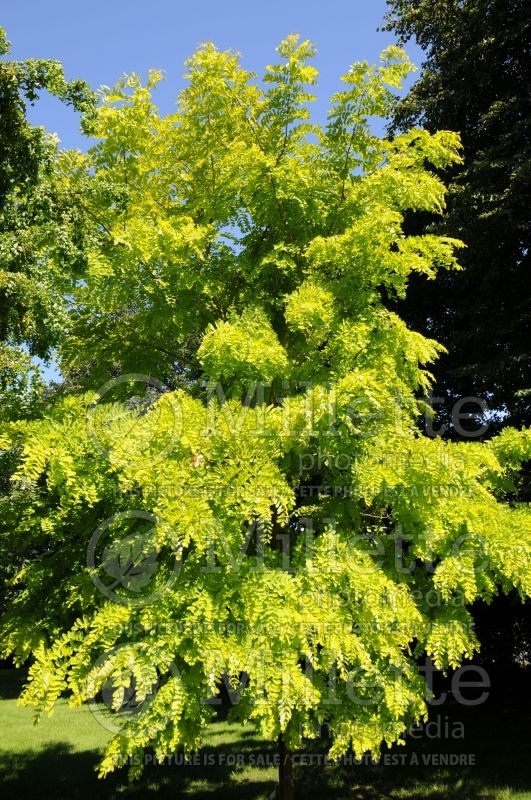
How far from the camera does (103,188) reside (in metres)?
6.35

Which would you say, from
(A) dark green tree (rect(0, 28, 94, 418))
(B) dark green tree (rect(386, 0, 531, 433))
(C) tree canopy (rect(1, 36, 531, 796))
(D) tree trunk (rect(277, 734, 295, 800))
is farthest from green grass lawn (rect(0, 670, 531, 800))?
(A) dark green tree (rect(0, 28, 94, 418))

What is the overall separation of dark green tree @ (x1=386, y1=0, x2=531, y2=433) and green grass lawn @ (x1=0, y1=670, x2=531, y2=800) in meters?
5.49

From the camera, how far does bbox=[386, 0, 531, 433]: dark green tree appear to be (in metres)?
9.86

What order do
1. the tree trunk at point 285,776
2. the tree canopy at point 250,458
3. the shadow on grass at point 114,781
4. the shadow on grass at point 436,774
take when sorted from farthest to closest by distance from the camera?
the shadow on grass at point 114,781 → the shadow on grass at point 436,774 → the tree trunk at point 285,776 → the tree canopy at point 250,458

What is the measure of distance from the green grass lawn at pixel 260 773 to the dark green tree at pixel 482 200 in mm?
5488

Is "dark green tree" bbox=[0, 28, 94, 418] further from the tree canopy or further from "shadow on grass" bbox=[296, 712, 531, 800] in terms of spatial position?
"shadow on grass" bbox=[296, 712, 531, 800]

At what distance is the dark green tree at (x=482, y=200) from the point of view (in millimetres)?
Result: 9859

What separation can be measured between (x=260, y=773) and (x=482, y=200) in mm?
9807

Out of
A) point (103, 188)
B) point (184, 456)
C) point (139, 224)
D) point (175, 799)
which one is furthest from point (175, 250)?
point (175, 799)

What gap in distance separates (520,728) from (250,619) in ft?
33.4

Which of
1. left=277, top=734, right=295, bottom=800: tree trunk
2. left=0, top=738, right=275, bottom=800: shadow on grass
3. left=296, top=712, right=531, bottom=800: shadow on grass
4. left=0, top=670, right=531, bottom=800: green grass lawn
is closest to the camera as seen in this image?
left=277, top=734, right=295, bottom=800: tree trunk

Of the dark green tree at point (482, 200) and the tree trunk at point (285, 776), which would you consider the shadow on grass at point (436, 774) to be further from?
the dark green tree at point (482, 200)

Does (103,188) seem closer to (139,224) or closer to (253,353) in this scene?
(139,224)

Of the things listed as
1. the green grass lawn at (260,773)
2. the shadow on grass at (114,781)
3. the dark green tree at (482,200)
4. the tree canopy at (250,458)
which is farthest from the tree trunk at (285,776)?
the dark green tree at (482,200)
